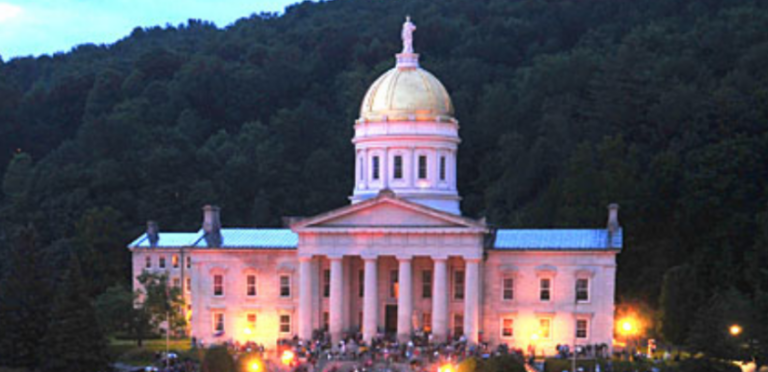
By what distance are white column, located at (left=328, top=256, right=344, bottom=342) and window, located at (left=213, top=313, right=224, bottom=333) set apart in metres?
8.59

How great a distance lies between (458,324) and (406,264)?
5.88 metres

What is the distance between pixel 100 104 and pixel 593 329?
277 ft

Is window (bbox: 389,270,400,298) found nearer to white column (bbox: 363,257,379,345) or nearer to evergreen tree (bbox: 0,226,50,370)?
white column (bbox: 363,257,379,345)

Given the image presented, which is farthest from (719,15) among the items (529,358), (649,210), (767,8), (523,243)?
(529,358)

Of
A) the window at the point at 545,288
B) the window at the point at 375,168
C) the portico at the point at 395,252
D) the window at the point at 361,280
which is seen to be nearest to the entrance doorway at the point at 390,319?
the portico at the point at 395,252

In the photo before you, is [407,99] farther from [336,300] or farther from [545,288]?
[545,288]

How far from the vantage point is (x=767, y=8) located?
101 m

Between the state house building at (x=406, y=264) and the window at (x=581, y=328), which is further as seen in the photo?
the window at (x=581, y=328)

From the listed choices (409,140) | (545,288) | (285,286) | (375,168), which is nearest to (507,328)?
(545,288)

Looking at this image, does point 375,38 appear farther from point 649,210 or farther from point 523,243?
point 523,243

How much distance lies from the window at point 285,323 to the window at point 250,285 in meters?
2.52

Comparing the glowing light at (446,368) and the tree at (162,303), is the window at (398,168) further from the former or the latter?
the tree at (162,303)

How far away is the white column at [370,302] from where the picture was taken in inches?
2443

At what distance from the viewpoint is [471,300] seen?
6084 centimetres
